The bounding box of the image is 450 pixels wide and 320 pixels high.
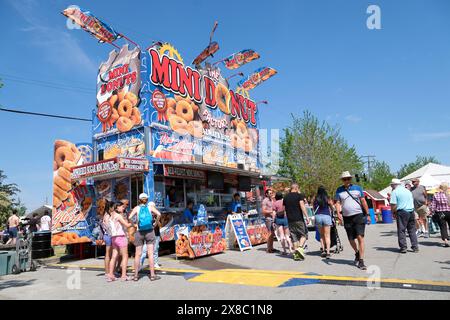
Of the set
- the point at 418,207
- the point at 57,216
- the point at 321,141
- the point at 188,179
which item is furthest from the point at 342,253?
the point at 321,141

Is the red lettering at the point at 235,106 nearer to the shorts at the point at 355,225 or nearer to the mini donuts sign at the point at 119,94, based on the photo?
the mini donuts sign at the point at 119,94

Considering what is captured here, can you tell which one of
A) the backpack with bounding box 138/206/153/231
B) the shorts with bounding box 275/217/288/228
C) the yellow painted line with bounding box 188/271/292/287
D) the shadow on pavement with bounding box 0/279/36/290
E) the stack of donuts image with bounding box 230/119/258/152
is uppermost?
the stack of donuts image with bounding box 230/119/258/152

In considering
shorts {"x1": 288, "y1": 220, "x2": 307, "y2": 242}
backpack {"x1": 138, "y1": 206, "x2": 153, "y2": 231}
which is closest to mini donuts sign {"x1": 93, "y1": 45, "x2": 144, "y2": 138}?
backpack {"x1": 138, "y1": 206, "x2": 153, "y2": 231}

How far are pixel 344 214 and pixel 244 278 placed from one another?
2.50m

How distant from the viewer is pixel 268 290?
5609 millimetres

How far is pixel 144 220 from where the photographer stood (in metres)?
7.36

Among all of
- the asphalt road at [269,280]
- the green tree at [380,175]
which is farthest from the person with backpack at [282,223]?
the green tree at [380,175]

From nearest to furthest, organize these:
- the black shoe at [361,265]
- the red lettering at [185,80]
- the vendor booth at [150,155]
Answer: the black shoe at [361,265], the vendor booth at [150,155], the red lettering at [185,80]

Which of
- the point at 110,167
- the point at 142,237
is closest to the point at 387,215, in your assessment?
the point at 110,167

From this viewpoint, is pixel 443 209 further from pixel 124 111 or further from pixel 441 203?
pixel 124 111

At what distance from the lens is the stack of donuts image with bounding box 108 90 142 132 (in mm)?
12035

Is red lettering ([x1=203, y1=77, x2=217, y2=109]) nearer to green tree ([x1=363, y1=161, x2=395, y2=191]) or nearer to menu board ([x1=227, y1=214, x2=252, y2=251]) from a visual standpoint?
menu board ([x1=227, y1=214, x2=252, y2=251])

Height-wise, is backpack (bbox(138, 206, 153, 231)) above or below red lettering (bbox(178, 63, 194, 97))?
below

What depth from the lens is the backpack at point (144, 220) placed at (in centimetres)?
736
